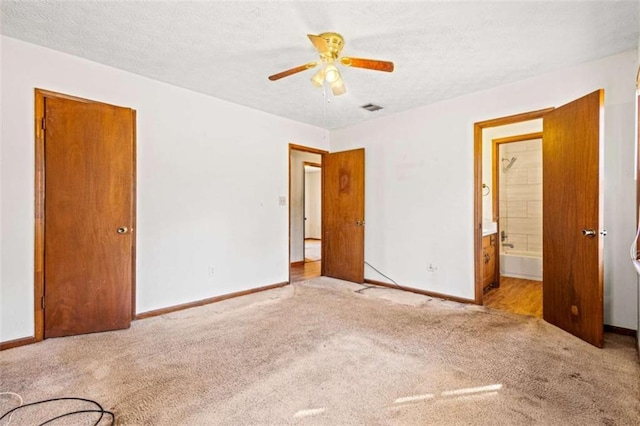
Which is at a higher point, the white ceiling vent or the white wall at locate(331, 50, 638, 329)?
the white ceiling vent

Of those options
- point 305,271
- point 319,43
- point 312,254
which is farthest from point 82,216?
point 312,254

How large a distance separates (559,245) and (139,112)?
4330 mm

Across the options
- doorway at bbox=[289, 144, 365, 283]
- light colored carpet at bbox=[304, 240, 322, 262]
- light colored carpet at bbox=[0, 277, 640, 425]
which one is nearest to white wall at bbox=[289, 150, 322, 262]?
light colored carpet at bbox=[304, 240, 322, 262]

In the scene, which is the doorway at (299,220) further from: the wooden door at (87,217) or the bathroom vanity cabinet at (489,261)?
the wooden door at (87,217)

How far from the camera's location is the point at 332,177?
5.11m

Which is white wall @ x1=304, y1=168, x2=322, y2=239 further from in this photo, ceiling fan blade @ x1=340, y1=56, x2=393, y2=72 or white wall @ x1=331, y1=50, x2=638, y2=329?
ceiling fan blade @ x1=340, y1=56, x2=393, y2=72

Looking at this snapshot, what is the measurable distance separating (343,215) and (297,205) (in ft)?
5.46

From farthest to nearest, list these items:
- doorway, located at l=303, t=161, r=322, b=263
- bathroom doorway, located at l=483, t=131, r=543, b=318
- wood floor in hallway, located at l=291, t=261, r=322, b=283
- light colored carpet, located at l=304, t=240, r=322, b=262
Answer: doorway, located at l=303, t=161, r=322, b=263
light colored carpet, located at l=304, t=240, r=322, b=262
wood floor in hallway, located at l=291, t=261, r=322, b=283
bathroom doorway, located at l=483, t=131, r=543, b=318

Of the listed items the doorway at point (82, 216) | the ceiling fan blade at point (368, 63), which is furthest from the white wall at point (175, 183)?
the ceiling fan blade at point (368, 63)

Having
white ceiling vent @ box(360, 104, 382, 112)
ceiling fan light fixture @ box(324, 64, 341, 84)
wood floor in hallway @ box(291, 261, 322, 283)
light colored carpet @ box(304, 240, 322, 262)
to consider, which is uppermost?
white ceiling vent @ box(360, 104, 382, 112)

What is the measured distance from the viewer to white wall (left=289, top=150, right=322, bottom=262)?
6.21 meters

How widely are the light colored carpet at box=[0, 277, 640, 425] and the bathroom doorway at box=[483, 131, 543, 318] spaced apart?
1.93m

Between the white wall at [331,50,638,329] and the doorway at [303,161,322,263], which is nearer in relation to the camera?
the white wall at [331,50,638,329]

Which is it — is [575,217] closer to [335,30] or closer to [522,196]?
[335,30]
